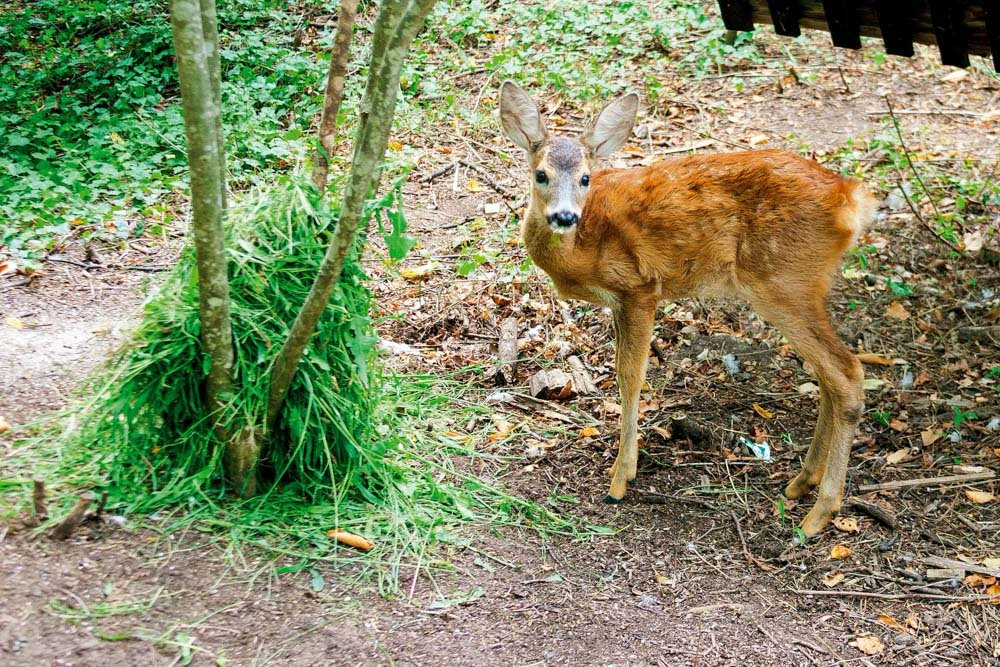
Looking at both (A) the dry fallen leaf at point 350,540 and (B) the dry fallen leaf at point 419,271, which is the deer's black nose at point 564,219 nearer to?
(A) the dry fallen leaf at point 350,540

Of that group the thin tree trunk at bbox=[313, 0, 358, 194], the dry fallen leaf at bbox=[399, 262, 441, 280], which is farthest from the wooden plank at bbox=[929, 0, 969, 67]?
the dry fallen leaf at bbox=[399, 262, 441, 280]

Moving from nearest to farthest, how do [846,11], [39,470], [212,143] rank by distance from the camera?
[212,143]
[39,470]
[846,11]

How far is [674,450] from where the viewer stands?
17.9ft

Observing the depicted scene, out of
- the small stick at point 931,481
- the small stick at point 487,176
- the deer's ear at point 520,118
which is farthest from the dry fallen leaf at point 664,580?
the small stick at point 487,176

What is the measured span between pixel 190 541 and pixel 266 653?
0.68 metres

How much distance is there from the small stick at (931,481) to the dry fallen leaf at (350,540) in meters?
2.69

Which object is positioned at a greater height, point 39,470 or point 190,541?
point 39,470

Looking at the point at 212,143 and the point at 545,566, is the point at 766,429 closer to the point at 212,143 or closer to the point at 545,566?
the point at 545,566

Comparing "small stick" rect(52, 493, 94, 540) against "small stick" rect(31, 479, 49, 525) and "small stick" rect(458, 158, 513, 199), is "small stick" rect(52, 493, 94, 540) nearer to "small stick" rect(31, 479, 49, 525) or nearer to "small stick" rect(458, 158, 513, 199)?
"small stick" rect(31, 479, 49, 525)

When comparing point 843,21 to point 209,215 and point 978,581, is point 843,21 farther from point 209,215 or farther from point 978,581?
point 209,215

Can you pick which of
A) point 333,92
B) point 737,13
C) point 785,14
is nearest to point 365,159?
point 333,92

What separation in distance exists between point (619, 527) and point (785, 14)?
13.1 feet

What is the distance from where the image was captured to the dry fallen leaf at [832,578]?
4.38m

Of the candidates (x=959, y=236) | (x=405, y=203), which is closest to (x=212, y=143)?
(x=405, y=203)
